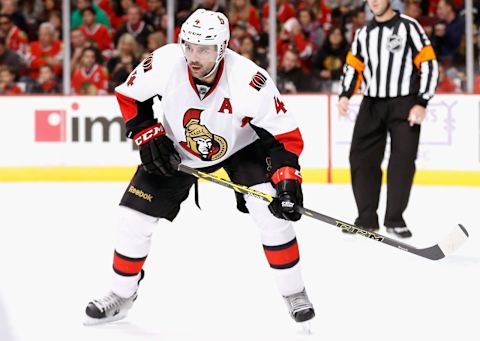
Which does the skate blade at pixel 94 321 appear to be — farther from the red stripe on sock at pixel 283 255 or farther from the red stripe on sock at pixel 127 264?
the red stripe on sock at pixel 283 255

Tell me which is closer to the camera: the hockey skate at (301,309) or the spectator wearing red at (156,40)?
the hockey skate at (301,309)

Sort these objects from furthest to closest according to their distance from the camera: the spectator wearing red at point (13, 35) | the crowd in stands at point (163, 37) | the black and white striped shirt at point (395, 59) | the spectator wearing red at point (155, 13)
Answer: the spectator wearing red at point (13, 35) → the spectator wearing red at point (155, 13) → the crowd in stands at point (163, 37) → the black and white striped shirt at point (395, 59)

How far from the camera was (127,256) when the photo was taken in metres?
2.79

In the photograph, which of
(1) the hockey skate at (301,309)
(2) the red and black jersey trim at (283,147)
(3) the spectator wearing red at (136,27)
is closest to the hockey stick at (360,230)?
(2) the red and black jersey trim at (283,147)

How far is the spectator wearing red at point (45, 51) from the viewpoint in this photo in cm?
766

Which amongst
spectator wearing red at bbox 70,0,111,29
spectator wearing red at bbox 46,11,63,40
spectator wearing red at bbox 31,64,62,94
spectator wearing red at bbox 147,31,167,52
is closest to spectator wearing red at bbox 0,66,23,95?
spectator wearing red at bbox 31,64,62,94

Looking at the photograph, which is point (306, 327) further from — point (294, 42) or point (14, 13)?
point (14, 13)

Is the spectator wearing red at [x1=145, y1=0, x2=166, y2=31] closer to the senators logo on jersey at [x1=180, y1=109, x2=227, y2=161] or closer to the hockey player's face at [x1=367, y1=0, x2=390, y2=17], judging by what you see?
the hockey player's face at [x1=367, y1=0, x2=390, y2=17]

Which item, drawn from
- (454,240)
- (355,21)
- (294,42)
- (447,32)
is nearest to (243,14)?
(294,42)

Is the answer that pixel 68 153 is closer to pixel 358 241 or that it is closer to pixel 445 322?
pixel 358 241

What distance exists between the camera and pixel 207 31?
8.41 ft

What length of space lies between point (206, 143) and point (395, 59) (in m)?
2.00

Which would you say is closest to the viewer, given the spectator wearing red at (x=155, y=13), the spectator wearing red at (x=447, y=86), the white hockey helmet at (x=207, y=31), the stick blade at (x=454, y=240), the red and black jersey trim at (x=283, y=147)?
the white hockey helmet at (x=207, y=31)

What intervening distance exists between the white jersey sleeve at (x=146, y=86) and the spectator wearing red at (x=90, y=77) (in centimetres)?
449
